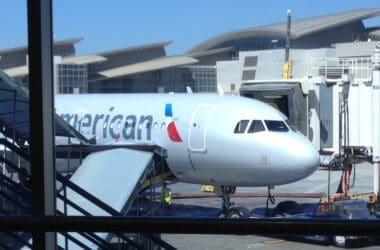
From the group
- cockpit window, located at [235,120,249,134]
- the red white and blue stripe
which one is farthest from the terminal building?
cockpit window, located at [235,120,249,134]

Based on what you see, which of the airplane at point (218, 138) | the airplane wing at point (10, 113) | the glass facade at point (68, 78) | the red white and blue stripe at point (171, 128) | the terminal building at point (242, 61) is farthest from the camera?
the terminal building at point (242, 61)

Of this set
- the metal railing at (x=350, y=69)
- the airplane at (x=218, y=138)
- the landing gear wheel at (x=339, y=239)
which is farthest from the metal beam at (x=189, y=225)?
the metal railing at (x=350, y=69)

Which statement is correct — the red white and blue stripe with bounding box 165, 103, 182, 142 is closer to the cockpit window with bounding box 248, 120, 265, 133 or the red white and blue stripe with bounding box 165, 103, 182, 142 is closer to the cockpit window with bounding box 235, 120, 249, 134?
the cockpit window with bounding box 235, 120, 249, 134

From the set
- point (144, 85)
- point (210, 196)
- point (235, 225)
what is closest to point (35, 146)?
point (235, 225)

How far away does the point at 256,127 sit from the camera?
1605 cm

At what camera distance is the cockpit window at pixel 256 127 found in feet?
52.4

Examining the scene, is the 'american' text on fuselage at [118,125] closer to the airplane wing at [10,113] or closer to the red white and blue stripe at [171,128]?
the red white and blue stripe at [171,128]

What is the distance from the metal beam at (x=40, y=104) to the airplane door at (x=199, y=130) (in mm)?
13642

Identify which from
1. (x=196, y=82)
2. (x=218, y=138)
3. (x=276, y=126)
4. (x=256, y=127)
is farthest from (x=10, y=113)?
(x=196, y=82)

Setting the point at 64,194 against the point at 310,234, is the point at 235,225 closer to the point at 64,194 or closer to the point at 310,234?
the point at 310,234

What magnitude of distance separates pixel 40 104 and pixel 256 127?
1374 cm

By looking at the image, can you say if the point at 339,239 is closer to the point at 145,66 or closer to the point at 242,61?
the point at 145,66

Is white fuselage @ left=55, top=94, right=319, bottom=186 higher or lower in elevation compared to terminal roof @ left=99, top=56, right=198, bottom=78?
lower

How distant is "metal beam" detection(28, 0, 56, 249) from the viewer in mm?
2422
